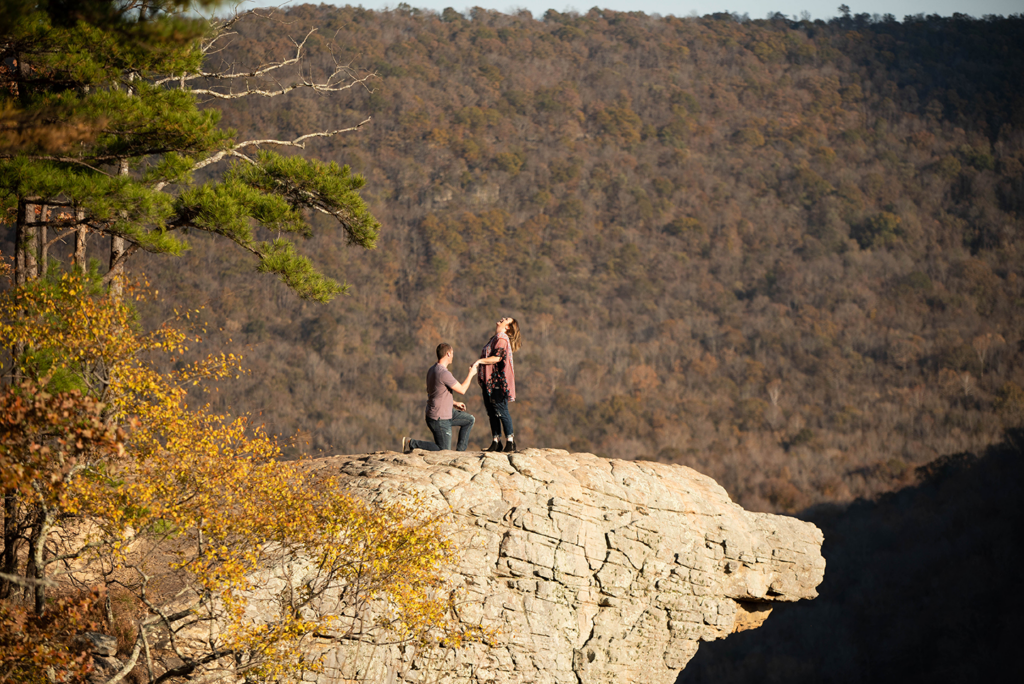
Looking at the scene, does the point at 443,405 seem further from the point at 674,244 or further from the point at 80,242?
the point at 674,244

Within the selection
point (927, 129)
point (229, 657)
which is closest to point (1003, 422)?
point (927, 129)

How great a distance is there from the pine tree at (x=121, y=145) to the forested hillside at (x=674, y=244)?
106 ft

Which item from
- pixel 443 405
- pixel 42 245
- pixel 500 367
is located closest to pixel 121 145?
pixel 42 245

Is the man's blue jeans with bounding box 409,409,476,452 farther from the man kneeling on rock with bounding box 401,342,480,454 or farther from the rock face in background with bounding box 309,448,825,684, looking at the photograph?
the rock face in background with bounding box 309,448,825,684

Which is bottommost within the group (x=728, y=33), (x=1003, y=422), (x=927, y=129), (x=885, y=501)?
(x=885, y=501)

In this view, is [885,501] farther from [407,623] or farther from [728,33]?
[728,33]

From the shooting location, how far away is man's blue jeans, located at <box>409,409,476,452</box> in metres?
9.97

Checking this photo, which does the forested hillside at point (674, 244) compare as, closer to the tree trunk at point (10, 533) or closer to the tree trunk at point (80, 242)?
the tree trunk at point (80, 242)

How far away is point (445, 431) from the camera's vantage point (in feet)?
33.0

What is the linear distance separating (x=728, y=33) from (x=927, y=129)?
2538 centimetres

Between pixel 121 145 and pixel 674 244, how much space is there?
6541 cm

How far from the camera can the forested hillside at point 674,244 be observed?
171 ft

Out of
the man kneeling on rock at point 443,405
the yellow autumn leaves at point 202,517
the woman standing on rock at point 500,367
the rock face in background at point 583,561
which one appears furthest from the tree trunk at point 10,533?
the woman standing on rock at point 500,367

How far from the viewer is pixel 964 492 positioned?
42.2 metres
